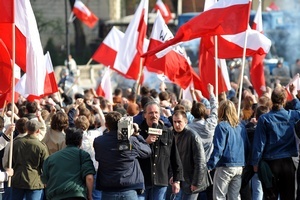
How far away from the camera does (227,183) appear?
13.1 metres

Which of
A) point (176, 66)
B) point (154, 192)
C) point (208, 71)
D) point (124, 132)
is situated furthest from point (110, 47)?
point (124, 132)

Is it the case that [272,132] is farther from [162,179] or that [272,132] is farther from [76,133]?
[76,133]

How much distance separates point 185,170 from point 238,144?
76 cm

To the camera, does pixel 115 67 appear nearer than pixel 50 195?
No

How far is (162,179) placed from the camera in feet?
39.5

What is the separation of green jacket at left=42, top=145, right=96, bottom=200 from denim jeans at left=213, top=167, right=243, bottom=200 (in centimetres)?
245

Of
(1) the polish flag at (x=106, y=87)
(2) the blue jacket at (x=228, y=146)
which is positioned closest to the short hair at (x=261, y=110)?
(2) the blue jacket at (x=228, y=146)

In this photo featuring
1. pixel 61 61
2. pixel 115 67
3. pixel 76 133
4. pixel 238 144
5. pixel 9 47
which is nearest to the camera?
pixel 76 133

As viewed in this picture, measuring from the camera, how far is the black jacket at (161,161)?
1196 centimetres

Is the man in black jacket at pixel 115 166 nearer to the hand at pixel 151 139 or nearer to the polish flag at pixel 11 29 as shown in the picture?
the hand at pixel 151 139

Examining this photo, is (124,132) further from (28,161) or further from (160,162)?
(28,161)

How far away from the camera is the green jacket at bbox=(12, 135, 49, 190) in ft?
41.5

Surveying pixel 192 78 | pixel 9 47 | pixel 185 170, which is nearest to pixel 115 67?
pixel 192 78

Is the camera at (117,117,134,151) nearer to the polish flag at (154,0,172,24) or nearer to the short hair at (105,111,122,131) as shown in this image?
the short hair at (105,111,122,131)
